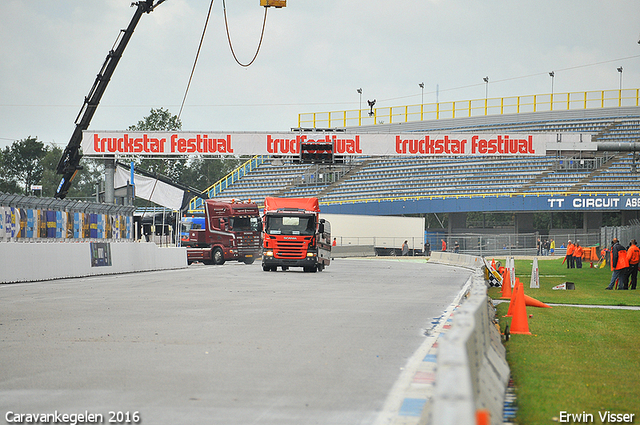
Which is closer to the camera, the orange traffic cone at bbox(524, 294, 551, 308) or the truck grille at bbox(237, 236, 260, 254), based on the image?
the orange traffic cone at bbox(524, 294, 551, 308)

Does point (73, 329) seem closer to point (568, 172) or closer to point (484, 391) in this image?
point (484, 391)

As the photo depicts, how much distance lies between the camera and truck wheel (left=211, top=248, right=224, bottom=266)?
43.8 meters

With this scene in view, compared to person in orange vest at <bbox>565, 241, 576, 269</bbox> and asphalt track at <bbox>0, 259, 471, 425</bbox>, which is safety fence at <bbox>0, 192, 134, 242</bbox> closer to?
asphalt track at <bbox>0, 259, 471, 425</bbox>

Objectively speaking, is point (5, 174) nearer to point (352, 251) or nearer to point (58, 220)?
point (352, 251)

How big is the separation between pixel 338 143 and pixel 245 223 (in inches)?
277

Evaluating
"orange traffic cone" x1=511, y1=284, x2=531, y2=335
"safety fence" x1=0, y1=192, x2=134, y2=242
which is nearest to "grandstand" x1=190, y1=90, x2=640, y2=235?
"safety fence" x1=0, y1=192, x2=134, y2=242

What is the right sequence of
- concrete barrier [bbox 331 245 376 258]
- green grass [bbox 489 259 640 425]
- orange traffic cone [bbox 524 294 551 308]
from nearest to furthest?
1. green grass [bbox 489 259 640 425]
2. orange traffic cone [bbox 524 294 551 308]
3. concrete barrier [bbox 331 245 376 258]

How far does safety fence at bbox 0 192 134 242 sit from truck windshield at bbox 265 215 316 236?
5.89 metres

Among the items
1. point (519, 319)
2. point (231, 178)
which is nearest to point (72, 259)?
point (519, 319)

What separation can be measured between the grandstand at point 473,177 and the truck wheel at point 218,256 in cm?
1911

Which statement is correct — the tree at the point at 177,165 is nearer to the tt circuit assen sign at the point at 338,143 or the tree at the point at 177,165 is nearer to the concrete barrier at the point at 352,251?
the concrete barrier at the point at 352,251

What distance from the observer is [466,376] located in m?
3.41

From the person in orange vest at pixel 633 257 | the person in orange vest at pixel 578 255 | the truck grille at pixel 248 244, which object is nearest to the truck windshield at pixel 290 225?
the truck grille at pixel 248 244

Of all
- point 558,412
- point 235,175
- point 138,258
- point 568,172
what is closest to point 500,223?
point 568,172
